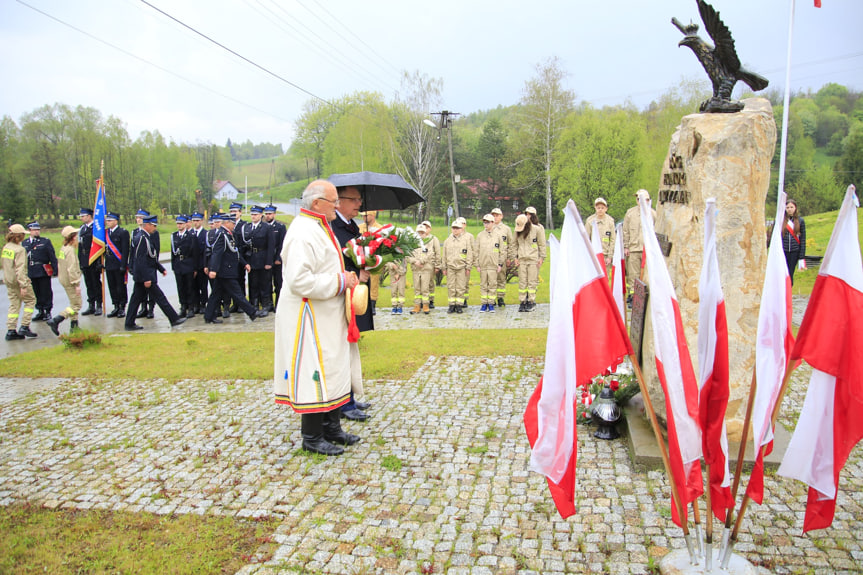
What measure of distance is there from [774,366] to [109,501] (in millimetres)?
4775

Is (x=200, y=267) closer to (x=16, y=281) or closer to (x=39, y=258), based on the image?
(x=39, y=258)

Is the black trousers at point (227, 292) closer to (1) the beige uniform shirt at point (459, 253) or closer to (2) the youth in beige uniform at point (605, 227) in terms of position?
(1) the beige uniform shirt at point (459, 253)

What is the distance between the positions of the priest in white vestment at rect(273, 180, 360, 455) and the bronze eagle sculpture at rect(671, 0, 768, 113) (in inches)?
136

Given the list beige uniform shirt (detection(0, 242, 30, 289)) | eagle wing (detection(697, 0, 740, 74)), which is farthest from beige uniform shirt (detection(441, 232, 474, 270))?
beige uniform shirt (detection(0, 242, 30, 289))

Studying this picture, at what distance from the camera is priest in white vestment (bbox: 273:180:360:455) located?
4.92 meters

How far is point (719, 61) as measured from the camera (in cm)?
496

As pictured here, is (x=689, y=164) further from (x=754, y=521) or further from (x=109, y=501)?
(x=109, y=501)

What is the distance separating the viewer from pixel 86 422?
6.23 metres

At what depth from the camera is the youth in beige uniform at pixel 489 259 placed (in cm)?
1238

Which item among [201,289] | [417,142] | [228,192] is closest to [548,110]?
[417,142]

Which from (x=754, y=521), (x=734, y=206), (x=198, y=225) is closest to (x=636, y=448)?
(x=754, y=521)

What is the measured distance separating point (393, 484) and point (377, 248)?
2.27 meters

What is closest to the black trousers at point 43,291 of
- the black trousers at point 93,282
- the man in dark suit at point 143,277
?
the black trousers at point 93,282

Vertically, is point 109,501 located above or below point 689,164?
below
